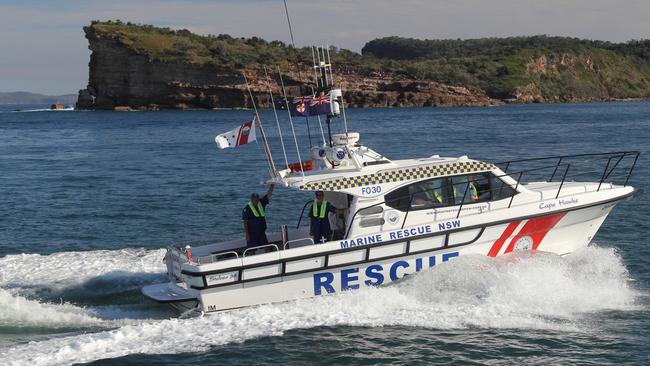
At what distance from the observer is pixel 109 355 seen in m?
11.5

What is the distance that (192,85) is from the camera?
90.3 metres

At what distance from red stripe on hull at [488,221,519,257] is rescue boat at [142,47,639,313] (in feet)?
0.07

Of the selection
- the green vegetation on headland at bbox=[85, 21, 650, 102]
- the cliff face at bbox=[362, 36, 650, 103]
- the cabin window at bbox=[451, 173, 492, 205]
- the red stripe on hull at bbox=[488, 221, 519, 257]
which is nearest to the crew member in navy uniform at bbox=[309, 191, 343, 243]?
the cabin window at bbox=[451, 173, 492, 205]

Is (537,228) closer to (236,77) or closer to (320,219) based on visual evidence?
(320,219)

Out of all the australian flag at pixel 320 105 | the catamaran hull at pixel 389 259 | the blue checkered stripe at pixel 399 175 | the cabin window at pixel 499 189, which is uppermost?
the australian flag at pixel 320 105

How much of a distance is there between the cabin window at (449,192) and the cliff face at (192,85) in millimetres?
72953

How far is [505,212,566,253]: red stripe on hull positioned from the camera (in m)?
14.1

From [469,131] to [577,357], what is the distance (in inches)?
1520

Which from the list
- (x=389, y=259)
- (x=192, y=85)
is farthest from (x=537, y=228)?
(x=192, y=85)

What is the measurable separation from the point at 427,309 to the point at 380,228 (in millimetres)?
1631

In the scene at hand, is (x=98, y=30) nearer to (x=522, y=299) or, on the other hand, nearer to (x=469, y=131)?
(x=469, y=131)

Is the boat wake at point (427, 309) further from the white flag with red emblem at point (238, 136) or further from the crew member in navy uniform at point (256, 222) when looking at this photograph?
the white flag with red emblem at point (238, 136)

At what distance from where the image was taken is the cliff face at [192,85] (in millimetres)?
88812

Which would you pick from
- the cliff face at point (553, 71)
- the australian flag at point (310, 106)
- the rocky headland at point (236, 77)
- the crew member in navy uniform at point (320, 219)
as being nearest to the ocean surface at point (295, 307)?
the crew member in navy uniform at point (320, 219)
